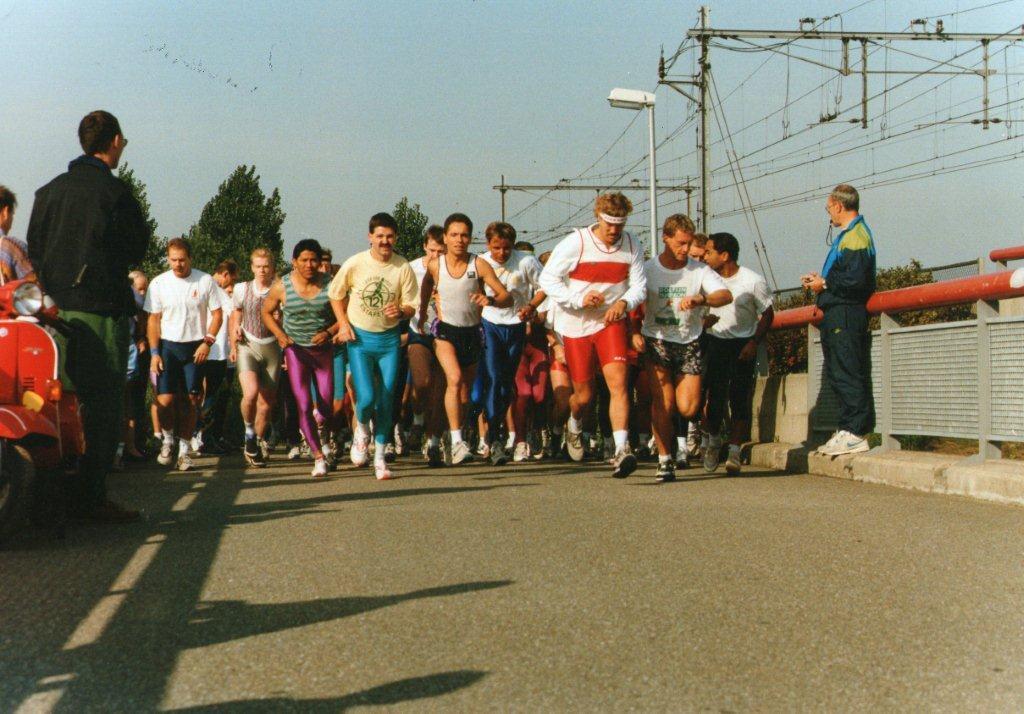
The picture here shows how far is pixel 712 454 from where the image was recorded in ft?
37.5

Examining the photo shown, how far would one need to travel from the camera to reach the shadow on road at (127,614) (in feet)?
13.2

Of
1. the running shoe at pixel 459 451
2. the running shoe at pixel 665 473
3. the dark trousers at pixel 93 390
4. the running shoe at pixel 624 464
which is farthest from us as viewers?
the running shoe at pixel 459 451

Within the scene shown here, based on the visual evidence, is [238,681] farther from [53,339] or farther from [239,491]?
[239,491]

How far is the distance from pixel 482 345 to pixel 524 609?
303 inches

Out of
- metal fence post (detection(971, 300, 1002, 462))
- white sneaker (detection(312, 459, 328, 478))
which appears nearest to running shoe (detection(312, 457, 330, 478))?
white sneaker (detection(312, 459, 328, 478))

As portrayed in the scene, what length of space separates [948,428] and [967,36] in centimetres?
2233

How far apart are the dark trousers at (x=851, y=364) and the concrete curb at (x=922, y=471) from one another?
30cm

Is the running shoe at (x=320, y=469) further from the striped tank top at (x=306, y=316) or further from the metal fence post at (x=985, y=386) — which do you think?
the metal fence post at (x=985, y=386)

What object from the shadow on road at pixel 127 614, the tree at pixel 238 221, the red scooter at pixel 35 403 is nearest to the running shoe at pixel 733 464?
the shadow on road at pixel 127 614

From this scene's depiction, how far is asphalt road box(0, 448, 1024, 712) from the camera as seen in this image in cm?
403

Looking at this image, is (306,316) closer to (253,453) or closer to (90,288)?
(253,453)

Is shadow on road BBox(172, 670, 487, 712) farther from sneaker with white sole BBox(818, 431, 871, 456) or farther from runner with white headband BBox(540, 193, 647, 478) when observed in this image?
sneaker with white sole BBox(818, 431, 871, 456)

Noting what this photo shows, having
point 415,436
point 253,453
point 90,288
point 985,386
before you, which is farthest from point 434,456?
point 90,288

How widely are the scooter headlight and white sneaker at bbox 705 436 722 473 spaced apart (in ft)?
19.3
